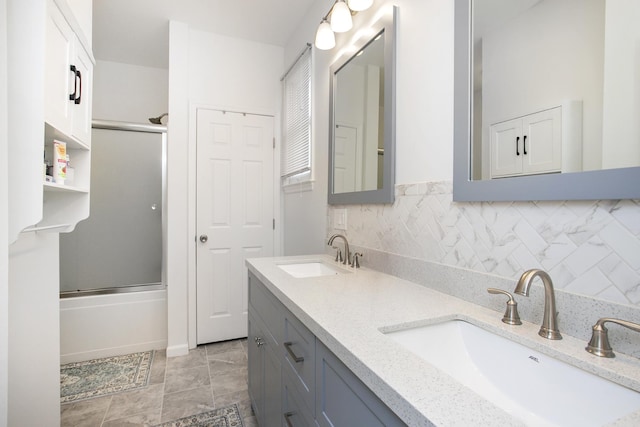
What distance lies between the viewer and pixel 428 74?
3.93 ft

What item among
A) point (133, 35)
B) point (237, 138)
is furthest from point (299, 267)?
point (133, 35)

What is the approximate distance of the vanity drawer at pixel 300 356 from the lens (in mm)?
865

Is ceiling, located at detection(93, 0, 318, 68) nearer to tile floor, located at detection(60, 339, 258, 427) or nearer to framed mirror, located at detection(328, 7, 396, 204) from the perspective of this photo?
framed mirror, located at detection(328, 7, 396, 204)

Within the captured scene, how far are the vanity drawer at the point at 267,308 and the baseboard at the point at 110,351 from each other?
1527 millimetres

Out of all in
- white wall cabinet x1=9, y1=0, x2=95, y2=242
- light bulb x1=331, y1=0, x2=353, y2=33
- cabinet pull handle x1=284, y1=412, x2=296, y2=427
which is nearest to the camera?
white wall cabinet x1=9, y1=0, x2=95, y2=242

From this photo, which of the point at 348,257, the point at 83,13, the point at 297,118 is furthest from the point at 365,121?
the point at 83,13

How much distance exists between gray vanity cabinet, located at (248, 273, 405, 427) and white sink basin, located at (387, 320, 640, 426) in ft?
0.63

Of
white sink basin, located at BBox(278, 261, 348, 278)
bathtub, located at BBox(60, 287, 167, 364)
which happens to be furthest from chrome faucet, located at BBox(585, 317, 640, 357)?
bathtub, located at BBox(60, 287, 167, 364)

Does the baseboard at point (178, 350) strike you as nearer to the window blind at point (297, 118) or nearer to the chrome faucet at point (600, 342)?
the window blind at point (297, 118)

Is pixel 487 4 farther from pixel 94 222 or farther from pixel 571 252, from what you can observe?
pixel 94 222

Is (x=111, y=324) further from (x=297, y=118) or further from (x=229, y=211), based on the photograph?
(x=297, y=118)

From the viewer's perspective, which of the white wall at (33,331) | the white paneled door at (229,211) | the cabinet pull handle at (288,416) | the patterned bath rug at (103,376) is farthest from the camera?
the white paneled door at (229,211)

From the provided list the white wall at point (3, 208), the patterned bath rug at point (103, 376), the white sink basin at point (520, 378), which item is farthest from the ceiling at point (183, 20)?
the patterned bath rug at point (103, 376)

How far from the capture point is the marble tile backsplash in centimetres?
65
